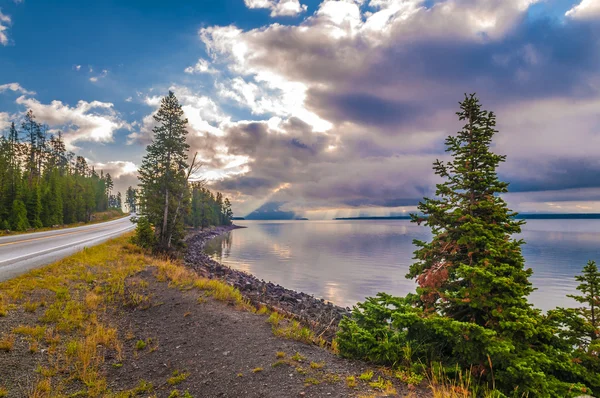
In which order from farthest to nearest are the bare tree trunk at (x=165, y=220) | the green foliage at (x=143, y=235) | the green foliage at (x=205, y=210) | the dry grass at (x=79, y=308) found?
the green foliage at (x=205, y=210) < the bare tree trunk at (x=165, y=220) < the green foliage at (x=143, y=235) < the dry grass at (x=79, y=308)

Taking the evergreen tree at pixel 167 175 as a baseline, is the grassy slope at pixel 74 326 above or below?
below

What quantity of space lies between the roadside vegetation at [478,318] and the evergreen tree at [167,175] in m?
22.0

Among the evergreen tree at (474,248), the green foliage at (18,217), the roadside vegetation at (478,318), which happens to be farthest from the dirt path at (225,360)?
the green foliage at (18,217)

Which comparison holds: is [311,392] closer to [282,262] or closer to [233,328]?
[233,328]

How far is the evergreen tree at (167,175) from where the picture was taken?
25375 mm

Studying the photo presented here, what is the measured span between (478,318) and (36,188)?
60661mm

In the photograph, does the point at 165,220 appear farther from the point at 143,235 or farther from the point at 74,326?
the point at 74,326

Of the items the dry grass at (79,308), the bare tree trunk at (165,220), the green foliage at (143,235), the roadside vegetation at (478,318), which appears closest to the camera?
the roadside vegetation at (478,318)

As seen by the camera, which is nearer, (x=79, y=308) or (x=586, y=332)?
(x=586, y=332)

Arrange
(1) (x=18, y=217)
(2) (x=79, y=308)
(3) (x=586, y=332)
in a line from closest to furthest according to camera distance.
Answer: (3) (x=586, y=332)
(2) (x=79, y=308)
(1) (x=18, y=217)

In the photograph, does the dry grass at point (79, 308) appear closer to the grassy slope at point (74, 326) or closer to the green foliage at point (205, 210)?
the grassy slope at point (74, 326)

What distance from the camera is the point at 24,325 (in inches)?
324

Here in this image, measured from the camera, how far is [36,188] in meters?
45.8

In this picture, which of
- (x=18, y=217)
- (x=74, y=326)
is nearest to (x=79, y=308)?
(x=74, y=326)
